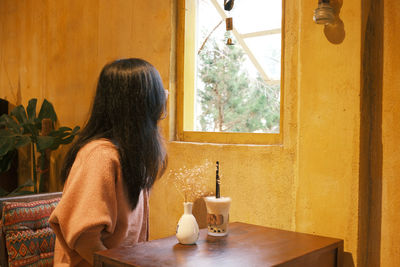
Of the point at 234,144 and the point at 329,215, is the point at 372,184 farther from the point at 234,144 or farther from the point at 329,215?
the point at 234,144

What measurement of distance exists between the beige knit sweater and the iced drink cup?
0.36 metres

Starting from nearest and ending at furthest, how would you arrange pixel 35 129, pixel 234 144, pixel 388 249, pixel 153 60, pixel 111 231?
pixel 111 231 → pixel 388 249 → pixel 234 144 → pixel 153 60 → pixel 35 129

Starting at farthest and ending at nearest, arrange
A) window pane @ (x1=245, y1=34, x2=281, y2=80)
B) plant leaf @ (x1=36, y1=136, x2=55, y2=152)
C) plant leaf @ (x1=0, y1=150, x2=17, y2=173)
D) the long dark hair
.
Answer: plant leaf @ (x1=0, y1=150, x2=17, y2=173), plant leaf @ (x1=36, y1=136, x2=55, y2=152), window pane @ (x1=245, y1=34, x2=281, y2=80), the long dark hair

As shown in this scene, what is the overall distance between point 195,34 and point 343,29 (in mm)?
1112

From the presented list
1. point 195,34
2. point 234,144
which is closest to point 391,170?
point 234,144

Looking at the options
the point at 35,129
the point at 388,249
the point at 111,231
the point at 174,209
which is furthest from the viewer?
the point at 35,129

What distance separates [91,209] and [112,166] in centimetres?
17

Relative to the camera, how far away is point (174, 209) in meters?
2.55

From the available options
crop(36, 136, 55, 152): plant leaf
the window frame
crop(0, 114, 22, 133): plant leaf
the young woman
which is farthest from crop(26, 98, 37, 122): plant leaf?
the young woman

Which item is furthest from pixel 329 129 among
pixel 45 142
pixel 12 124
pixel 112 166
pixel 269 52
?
pixel 12 124

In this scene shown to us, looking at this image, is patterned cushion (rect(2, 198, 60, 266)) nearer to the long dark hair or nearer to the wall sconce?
the long dark hair

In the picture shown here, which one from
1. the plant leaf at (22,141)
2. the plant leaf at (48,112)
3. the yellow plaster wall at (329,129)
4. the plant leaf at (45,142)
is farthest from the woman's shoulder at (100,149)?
the plant leaf at (48,112)

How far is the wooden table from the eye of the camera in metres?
1.41

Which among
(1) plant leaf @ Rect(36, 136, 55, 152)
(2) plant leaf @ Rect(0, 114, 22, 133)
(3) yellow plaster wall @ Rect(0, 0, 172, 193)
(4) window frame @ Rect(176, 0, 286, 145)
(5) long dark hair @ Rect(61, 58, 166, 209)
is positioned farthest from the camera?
(2) plant leaf @ Rect(0, 114, 22, 133)
